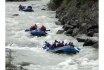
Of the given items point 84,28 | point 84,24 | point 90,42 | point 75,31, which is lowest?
point 90,42

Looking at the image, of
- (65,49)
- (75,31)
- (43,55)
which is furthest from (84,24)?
(43,55)

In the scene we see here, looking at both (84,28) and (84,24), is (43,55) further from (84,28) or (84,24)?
(84,24)

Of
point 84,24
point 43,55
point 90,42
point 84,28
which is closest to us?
point 43,55

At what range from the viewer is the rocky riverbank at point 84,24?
1431cm

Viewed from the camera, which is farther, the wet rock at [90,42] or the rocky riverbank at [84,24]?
the rocky riverbank at [84,24]

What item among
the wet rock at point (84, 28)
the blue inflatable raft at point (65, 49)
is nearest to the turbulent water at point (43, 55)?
the blue inflatable raft at point (65, 49)

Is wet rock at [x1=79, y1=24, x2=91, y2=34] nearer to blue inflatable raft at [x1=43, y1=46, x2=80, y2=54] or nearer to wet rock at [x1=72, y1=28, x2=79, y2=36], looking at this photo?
wet rock at [x1=72, y1=28, x2=79, y2=36]

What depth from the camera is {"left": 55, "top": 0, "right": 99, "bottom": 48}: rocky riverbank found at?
47.0 ft

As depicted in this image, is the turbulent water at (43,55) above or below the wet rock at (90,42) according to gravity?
below

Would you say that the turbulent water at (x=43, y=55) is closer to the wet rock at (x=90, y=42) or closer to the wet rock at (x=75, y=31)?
the wet rock at (x=90, y=42)

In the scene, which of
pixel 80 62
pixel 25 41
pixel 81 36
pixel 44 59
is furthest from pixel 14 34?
pixel 80 62

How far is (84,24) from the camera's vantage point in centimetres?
1706

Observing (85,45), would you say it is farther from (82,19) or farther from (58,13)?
(58,13)

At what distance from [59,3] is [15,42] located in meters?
15.5
